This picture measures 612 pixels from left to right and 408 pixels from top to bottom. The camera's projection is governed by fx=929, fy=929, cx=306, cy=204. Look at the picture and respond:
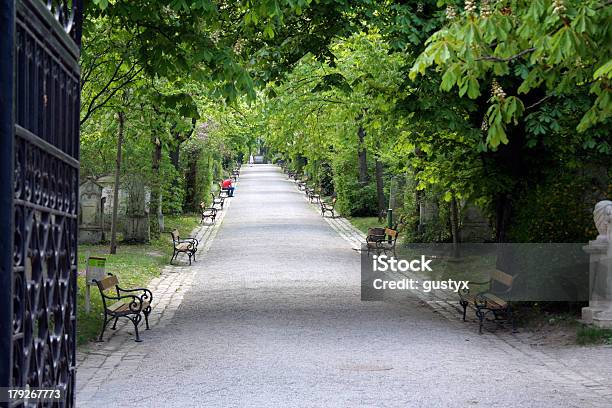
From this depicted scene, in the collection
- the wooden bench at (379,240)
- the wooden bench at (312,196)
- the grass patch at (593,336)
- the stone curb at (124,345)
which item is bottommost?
the stone curb at (124,345)

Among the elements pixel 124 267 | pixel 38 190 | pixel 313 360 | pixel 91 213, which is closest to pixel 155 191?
pixel 91 213

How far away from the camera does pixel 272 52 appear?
14742 mm

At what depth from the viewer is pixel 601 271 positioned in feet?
44.0

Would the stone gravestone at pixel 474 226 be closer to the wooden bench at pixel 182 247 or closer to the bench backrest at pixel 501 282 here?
the wooden bench at pixel 182 247

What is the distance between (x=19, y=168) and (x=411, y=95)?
37.5 feet

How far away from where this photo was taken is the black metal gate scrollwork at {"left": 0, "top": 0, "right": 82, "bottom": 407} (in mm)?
3275

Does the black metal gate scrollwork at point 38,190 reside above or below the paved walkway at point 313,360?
above

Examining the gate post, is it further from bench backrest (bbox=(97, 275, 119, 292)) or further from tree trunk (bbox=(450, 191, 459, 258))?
tree trunk (bbox=(450, 191, 459, 258))

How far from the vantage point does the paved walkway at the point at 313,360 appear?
9.42 m

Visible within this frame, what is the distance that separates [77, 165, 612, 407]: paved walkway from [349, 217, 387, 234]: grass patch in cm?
1527

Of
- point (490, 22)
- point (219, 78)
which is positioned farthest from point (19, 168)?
point (219, 78)

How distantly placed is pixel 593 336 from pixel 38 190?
10237 millimetres

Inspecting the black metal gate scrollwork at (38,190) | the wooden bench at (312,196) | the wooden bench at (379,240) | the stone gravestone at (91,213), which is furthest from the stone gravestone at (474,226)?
the wooden bench at (312,196)

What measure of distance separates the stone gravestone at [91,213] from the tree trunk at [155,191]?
1.65 meters
